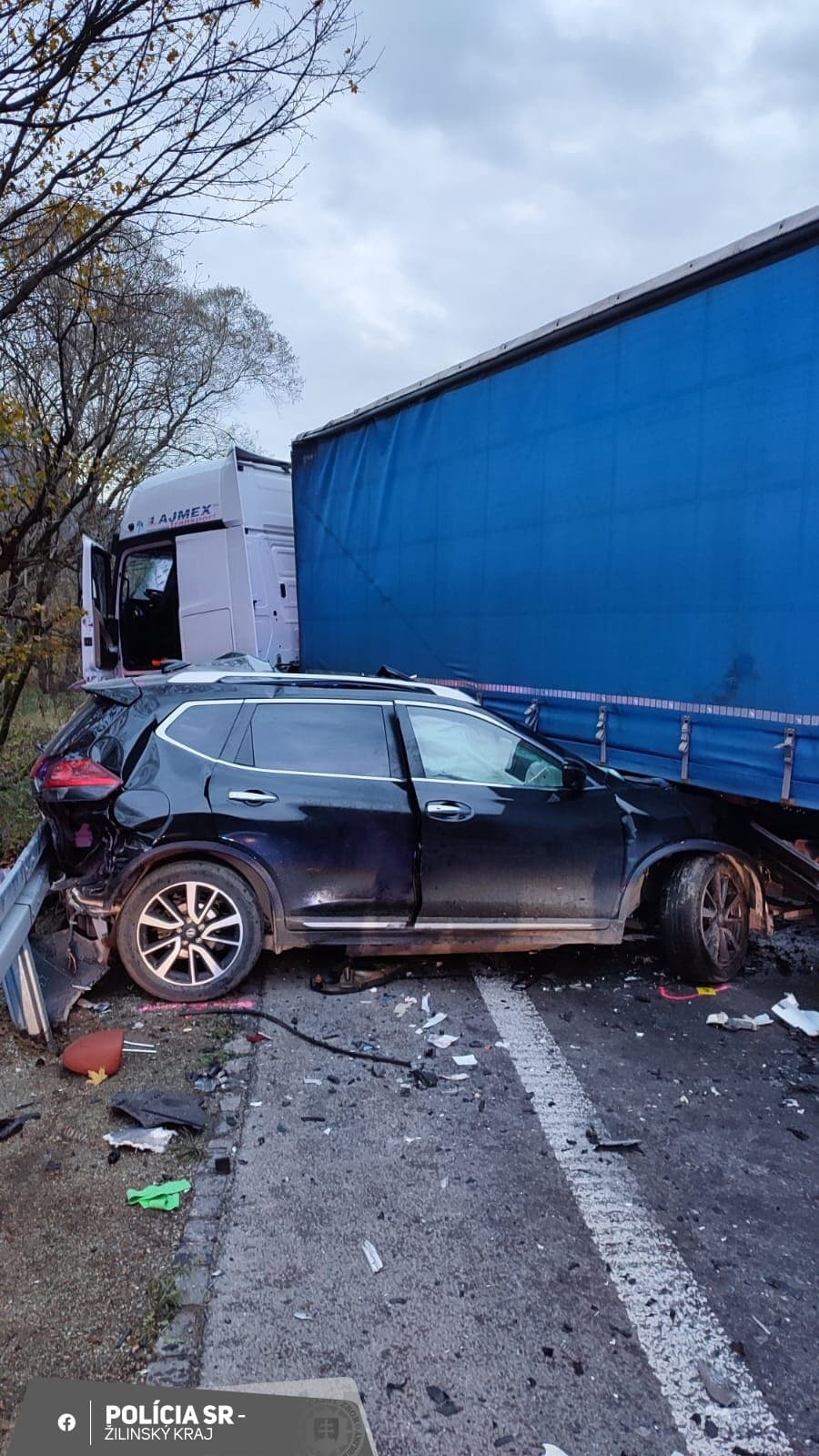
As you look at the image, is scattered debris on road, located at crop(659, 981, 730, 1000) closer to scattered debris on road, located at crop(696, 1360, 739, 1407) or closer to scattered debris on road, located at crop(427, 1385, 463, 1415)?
scattered debris on road, located at crop(696, 1360, 739, 1407)

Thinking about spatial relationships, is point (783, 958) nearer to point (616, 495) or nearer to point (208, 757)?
point (616, 495)

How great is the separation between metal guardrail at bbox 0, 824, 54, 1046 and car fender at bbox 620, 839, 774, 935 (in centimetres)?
306

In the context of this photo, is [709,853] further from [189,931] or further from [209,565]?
[209,565]

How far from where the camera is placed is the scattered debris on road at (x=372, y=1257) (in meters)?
2.86

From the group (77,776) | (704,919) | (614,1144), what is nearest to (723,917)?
(704,919)

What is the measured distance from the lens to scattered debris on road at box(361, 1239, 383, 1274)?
286 centimetres

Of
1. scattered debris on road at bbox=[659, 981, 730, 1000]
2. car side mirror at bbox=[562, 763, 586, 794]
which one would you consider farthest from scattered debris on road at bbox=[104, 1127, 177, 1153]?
scattered debris on road at bbox=[659, 981, 730, 1000]

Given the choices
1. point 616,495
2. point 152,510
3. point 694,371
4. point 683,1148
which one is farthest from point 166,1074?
point 152,510

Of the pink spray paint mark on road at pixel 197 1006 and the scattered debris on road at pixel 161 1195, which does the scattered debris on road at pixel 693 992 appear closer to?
the pink spray paint mark on road at pixel 197 1006

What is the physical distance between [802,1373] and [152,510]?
32.7 feet

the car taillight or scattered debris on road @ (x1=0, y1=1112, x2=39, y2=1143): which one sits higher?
the car taillight

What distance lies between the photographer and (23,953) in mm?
4152

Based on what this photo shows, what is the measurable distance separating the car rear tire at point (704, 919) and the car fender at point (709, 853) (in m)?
0.04

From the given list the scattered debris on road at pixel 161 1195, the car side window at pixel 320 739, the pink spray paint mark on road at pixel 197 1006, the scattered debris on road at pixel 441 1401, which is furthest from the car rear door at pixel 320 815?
the scattered debris on road at pixel 441 1401
